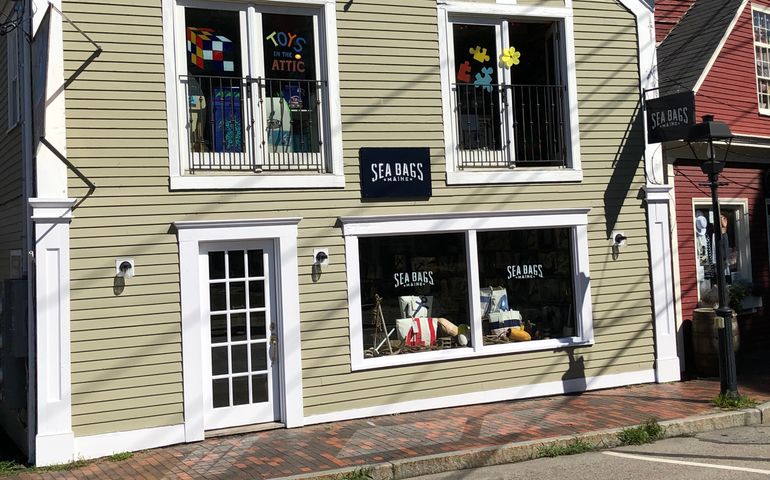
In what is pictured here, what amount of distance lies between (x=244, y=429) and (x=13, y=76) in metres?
5.35

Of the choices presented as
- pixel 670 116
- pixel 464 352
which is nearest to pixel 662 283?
pixel 670 116

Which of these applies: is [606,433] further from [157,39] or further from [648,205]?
[157,39]

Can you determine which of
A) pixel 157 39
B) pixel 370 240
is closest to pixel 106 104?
pixel 157 39

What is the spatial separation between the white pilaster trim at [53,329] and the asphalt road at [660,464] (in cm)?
378

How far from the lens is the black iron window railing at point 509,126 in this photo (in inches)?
399

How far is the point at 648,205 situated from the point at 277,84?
5.66 metres

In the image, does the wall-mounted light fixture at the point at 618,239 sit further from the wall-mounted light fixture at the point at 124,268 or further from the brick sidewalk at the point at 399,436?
the wall-mounted light fixture at the point at 124,268

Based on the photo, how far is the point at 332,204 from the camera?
918 cm

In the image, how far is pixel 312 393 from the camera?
29.4 feet

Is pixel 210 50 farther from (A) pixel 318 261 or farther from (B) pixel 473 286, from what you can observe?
(B) pixel 473 286

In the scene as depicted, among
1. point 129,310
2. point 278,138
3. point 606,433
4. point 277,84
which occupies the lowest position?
point 606,433

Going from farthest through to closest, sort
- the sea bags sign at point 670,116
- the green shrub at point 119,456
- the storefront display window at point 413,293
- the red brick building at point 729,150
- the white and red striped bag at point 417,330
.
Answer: the red brick building at point 729,150, the sea bags sign at point 670,116, the white and red striped bag at point 417,330, the storefront display window at point 413,293, the green shrub at point 119,456

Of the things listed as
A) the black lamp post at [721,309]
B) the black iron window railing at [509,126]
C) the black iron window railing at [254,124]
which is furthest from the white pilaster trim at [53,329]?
the black lamp post at [721,309]

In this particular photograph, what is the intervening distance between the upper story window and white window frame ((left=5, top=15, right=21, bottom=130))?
11.6m
